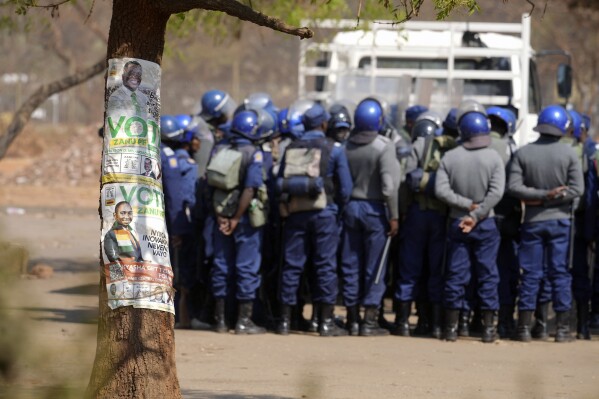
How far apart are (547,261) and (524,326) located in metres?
0.63

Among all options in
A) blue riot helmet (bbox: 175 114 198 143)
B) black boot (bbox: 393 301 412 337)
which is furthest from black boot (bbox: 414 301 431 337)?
blue riot helmet (bbox: 175 114 198 143)

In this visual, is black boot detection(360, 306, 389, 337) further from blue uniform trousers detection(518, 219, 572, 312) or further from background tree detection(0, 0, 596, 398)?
background tree detection(0, 0, 596, 398)

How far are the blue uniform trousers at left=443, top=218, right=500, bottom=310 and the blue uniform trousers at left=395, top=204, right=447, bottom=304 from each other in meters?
0.24

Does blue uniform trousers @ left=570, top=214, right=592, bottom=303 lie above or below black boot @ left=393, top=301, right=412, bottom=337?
above

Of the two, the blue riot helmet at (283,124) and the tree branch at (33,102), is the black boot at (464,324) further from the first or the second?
the tree branch at (33,102)

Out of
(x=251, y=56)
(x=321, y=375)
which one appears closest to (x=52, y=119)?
(x=251, y=56)

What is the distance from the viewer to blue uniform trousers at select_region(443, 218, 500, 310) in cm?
1127

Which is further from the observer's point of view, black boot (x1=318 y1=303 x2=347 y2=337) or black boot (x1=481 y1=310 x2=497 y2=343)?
black boot (x1=318 y1=303 x2=347 y2=337)

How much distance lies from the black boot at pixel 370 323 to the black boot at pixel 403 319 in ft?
0.64

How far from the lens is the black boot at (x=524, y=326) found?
A: 37.3ft

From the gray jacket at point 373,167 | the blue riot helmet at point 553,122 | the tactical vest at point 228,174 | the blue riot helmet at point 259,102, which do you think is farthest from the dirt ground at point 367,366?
the blue riot helmet at point 259,102

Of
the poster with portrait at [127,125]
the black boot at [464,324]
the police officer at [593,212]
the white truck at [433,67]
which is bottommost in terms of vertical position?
the black boot at [464,324]

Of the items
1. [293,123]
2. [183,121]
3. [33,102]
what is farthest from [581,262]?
[33,102]

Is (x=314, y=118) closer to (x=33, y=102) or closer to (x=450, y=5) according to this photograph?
(x=33, y=102)
